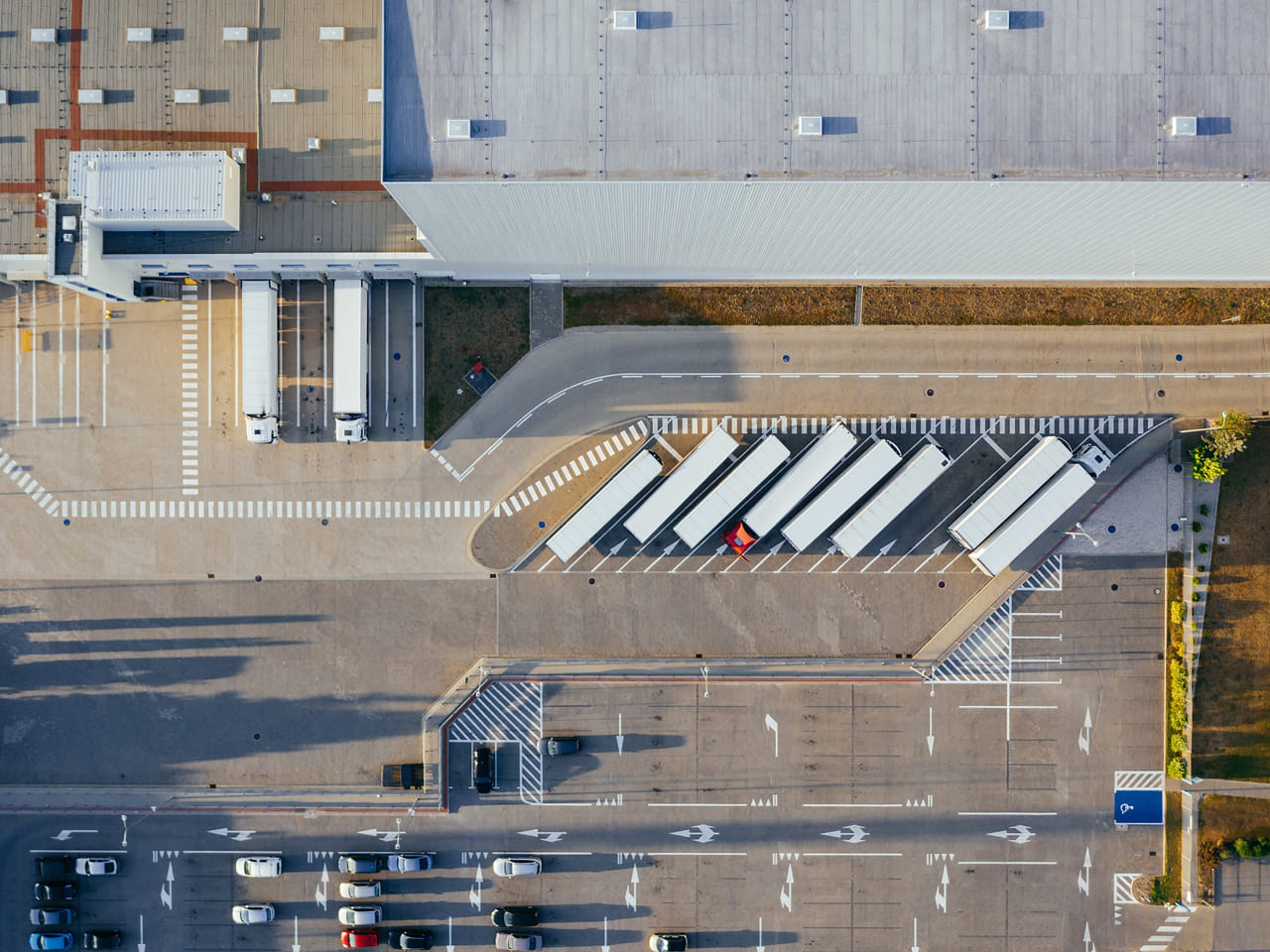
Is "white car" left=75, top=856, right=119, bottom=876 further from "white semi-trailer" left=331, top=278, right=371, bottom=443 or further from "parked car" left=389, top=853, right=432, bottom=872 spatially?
"white semi-trailer" left=331, top=278, right=371, bottom=443

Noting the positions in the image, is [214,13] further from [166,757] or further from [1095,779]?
[1095,779]

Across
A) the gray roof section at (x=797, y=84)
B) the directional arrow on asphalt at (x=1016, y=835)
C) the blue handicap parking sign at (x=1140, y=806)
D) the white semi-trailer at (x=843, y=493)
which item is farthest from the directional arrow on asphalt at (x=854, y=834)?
the gray roof section at (x=797, y=84)

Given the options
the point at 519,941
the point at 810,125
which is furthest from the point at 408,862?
the point at 810,125

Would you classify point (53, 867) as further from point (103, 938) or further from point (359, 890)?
point (359, 890)

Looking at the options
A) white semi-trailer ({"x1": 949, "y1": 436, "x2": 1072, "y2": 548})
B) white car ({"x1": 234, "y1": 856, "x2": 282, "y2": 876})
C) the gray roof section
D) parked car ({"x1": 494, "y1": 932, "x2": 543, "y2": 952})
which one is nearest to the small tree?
white semi-trailer ({"x1": 949, "y1": 436, "x2": 1072, "y2": 548})

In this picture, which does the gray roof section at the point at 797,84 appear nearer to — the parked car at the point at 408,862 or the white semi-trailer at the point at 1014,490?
the white semi-trailer at the point at 1014,490

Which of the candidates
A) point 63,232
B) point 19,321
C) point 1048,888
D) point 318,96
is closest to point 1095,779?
point 1048,888

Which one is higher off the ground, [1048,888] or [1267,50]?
[1267,50]
